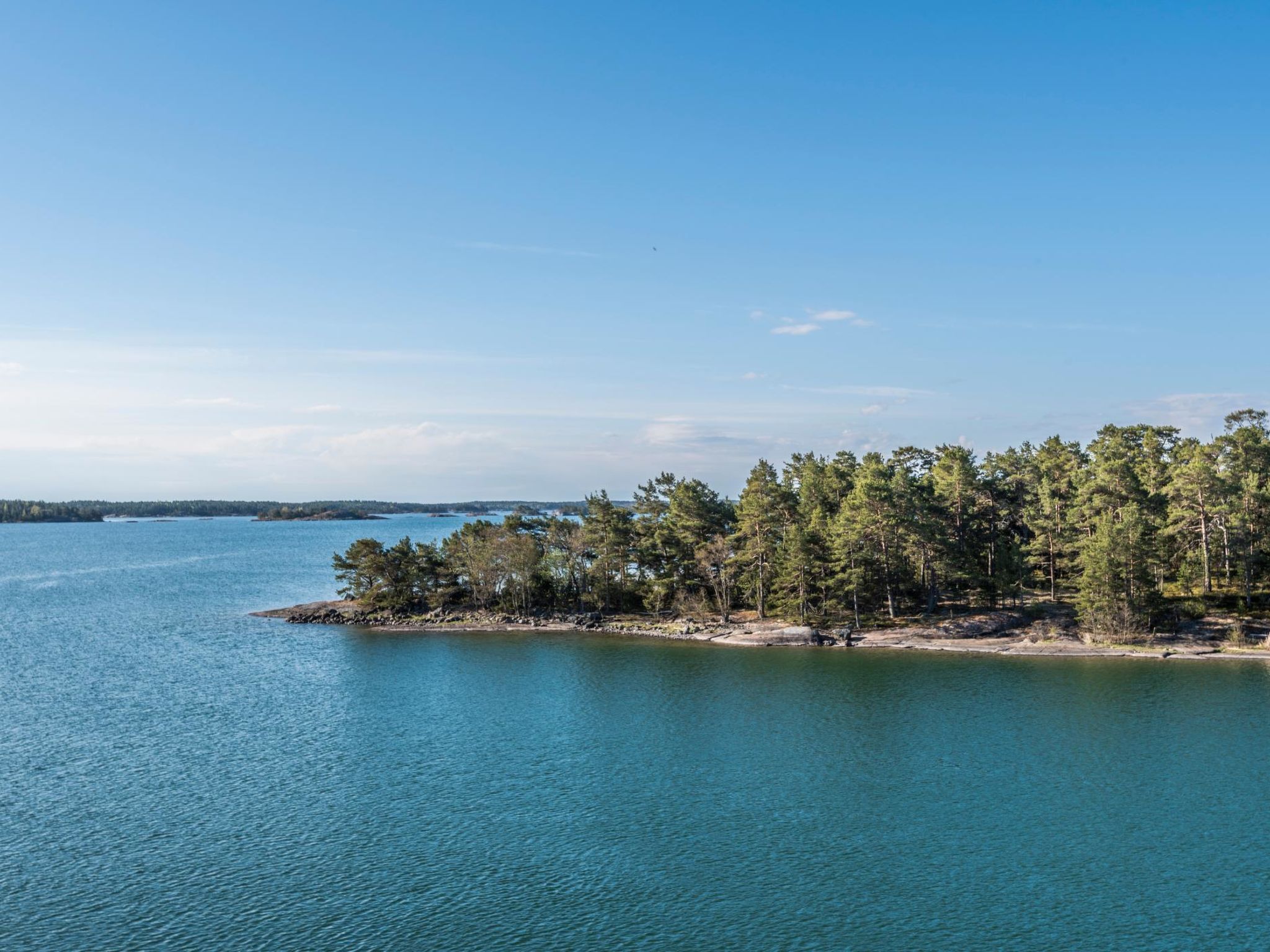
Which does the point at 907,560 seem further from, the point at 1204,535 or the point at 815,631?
the point at 1204,535

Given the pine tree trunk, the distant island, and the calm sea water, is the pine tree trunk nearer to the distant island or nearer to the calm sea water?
the distant island

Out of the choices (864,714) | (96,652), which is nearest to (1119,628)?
(864,714)

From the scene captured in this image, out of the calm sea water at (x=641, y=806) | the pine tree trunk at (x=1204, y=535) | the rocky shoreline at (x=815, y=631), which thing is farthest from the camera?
the pine tree trunk at (x=1204, y=535)

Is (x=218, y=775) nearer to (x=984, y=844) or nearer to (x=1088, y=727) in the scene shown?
(x=984, y=844)

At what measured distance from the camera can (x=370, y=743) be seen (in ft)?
173

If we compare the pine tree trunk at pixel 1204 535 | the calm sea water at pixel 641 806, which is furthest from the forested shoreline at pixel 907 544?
the calm sea water at pixel 641 806

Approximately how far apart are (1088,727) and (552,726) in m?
35.5

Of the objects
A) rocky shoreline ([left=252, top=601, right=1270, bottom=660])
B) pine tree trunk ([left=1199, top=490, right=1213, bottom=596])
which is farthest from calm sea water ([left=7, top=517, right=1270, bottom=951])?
pine tree trunk ([left=1199, top=490, right=1213, bottom=596])

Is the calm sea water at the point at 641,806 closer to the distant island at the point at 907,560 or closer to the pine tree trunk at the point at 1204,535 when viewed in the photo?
the distant island at the point at 907,560

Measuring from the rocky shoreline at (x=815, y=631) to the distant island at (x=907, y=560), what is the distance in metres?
0.30

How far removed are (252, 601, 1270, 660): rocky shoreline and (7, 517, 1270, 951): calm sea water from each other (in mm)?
3974

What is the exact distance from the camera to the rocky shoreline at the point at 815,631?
74.3 meters

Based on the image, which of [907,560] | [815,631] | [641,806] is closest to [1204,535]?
[907,560]

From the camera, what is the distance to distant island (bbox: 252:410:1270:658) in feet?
A: 255
